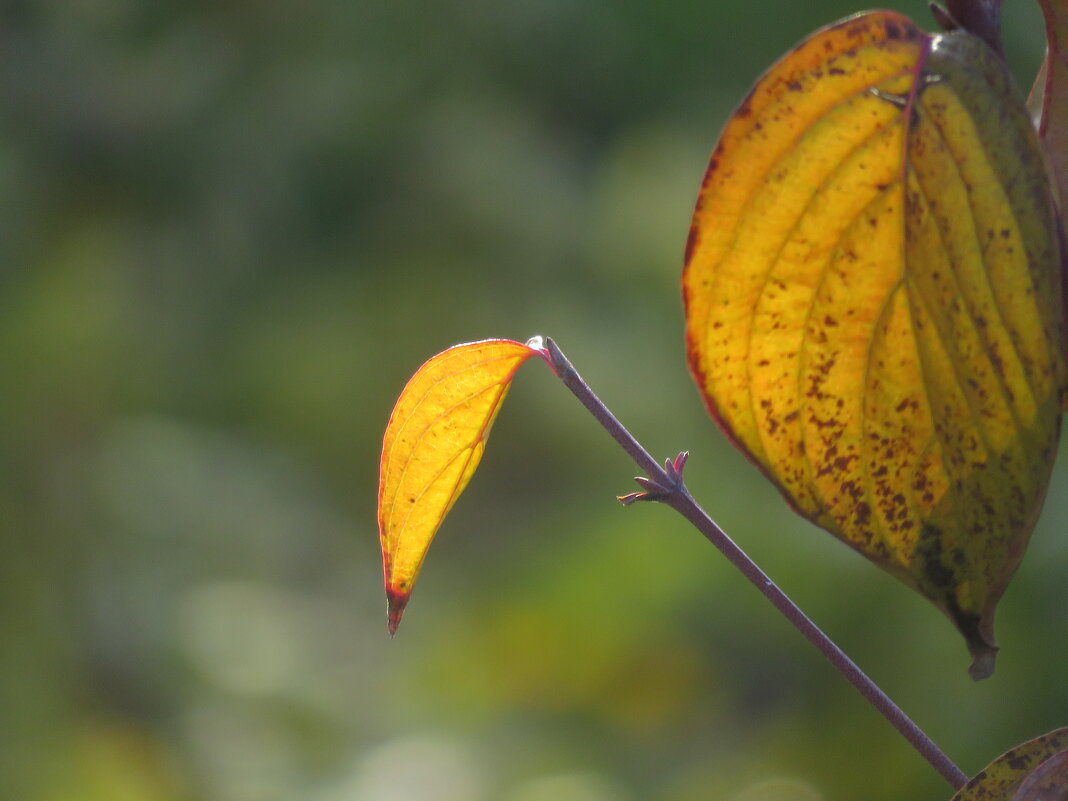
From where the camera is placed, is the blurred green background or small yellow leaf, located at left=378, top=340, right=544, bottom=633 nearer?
small yellow leaf, located at left=378, top=340, right=544, bottom=633

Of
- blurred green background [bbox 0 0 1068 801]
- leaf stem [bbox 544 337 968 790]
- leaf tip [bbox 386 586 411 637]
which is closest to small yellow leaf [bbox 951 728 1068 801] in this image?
leaf stem [bbox 544 337 968 790]

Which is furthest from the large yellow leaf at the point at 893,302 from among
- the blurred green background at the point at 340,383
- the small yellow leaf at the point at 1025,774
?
the blurred green background at the point at 340,383

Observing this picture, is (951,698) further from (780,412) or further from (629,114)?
(629,114)

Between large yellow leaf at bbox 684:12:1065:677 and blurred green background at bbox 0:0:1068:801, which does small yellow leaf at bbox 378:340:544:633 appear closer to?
large yellow leaf at bbox 684:12:1065:677

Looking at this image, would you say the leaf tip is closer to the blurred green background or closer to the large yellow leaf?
the large yellow leaf

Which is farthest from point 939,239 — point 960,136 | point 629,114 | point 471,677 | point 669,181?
point 629,114

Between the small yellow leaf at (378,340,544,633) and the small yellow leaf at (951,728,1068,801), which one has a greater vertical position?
the small yellow leaf at (378,340,544,633)

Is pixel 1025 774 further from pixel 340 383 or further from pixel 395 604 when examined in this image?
pixel 340 383

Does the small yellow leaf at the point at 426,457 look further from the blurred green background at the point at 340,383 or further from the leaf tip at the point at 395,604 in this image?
the blurred green background at the point at 340,383
